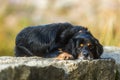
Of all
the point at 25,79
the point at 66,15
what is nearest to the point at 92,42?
the point at 25,79

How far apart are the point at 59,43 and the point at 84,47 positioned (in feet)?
1.21

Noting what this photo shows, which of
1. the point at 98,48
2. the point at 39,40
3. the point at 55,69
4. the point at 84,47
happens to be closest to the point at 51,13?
the point at 39,40

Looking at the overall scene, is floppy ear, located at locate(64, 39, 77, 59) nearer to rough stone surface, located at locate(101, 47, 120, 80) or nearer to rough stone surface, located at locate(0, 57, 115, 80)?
rough stone surface, located at locate(0, 57, 115, 80)

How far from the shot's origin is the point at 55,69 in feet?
19.5

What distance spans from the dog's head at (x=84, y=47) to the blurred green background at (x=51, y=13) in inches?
182

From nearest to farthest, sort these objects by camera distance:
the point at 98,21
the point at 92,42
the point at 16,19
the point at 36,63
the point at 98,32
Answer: the point at 36,63, the point at 92,42, the point at 98,32, the point at 98,21, the point at 16,19

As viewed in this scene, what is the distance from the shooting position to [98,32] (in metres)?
10.2

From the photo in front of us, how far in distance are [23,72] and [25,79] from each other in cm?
7

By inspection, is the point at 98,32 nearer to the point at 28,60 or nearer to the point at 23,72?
the point at 28,60

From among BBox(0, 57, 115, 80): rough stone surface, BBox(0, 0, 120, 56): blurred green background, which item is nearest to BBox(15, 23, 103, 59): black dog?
BBox(0, 57, 115, 80): rough stone surface

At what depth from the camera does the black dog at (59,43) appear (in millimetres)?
6414

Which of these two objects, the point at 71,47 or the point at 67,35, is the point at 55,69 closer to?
the point at 71,47

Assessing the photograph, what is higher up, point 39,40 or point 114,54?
point 39,40

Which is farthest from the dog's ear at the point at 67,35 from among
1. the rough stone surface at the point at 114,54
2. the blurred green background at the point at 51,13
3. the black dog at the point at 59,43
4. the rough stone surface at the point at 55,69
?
the blurred green background at the point at 51,13
